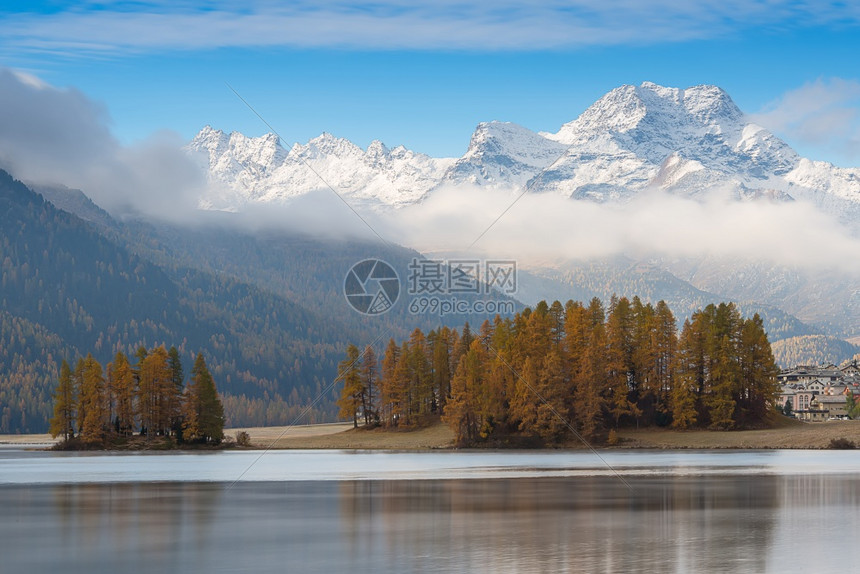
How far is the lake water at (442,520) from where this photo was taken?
118 ft

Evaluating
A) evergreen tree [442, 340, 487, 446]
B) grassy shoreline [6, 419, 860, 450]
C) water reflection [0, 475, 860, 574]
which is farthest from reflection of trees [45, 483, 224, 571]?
grassy shoreline [6, 419, 860, 450]

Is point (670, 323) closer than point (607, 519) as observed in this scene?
No

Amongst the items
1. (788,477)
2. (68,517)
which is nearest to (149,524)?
(68,517)

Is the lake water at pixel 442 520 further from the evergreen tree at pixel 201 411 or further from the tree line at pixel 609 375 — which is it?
the evergreen tree at pixel 201 411

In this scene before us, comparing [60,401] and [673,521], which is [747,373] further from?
[673,521]

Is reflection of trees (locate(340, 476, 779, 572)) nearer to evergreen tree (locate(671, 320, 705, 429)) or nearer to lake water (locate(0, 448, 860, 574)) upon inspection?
lake water (locate(0, 448, 860, 574))

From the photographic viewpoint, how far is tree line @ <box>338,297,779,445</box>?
123562mm

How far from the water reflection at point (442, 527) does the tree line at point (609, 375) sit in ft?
193

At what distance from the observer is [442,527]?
4422cm

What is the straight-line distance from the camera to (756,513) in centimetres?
4738

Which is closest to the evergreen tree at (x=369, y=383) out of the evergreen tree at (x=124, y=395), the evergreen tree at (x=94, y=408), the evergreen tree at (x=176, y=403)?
the evergreen tree at (x=176, y=403)

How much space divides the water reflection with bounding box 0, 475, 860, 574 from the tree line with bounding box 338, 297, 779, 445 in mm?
58731

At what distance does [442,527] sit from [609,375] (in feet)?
288

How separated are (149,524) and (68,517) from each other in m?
5.07
